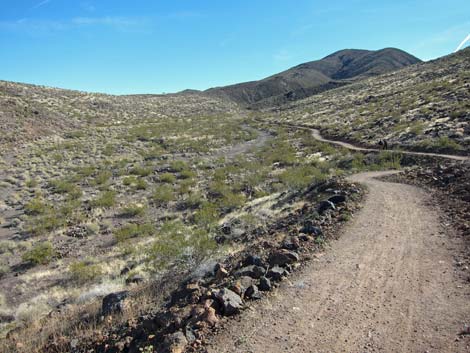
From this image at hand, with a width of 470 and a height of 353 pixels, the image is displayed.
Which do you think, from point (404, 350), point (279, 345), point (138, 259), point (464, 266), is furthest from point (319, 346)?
point (138, 259)

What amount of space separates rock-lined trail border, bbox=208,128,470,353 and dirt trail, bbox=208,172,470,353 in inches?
0.5

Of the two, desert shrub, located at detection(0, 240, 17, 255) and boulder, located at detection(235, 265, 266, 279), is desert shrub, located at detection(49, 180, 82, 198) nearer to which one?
desert shrub, located at detection(0, 240, 17, 255)

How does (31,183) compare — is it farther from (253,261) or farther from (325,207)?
(253,261)

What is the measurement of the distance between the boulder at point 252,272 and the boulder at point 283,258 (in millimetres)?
469

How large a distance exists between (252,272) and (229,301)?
4.06 feet

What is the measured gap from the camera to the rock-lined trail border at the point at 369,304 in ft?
15.5

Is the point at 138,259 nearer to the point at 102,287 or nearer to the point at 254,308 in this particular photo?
the point at 102,287

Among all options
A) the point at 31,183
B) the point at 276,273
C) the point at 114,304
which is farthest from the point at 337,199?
the point at 31,183

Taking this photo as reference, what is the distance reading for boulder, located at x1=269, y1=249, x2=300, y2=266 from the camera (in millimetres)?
7246

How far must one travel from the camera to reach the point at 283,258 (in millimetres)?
7301

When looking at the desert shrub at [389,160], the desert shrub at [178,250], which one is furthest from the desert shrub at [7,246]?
the desert shrub at [389,160]

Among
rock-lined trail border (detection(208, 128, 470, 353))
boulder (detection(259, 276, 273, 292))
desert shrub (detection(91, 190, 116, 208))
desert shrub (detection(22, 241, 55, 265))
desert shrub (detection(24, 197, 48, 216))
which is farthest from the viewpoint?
desert shrub (detection(91, 190, 116, 208))

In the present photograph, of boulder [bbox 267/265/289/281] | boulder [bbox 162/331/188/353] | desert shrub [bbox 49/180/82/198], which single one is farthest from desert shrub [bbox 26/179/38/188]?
boulder [bbox 162/331/188/353]

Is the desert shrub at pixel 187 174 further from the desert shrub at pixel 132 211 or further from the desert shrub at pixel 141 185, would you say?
the desert shrub at pixel 132 211
